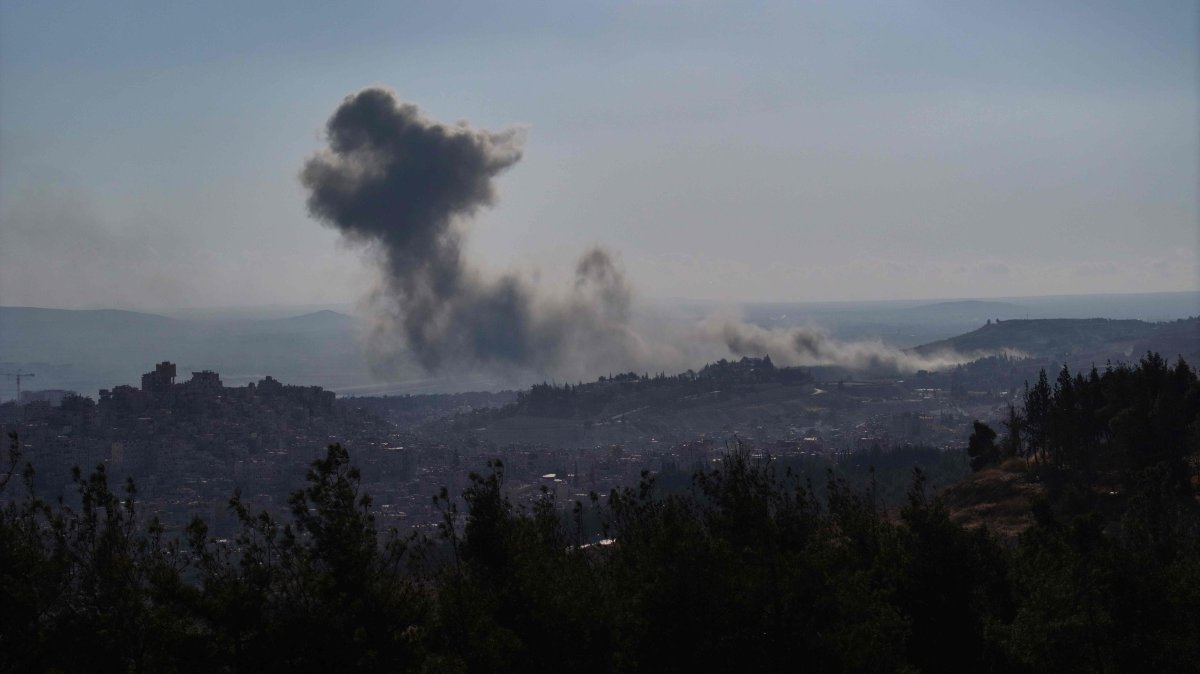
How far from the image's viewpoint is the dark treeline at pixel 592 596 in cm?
1447

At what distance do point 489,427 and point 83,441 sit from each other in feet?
202

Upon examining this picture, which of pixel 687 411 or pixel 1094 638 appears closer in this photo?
pixel 1094 638

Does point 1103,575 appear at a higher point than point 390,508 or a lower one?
higher

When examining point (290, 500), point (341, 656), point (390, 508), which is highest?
point (290, 500)

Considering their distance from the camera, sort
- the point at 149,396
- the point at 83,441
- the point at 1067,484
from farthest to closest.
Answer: the point at 149,396 < the point at 83,441 < the point at 1067,484

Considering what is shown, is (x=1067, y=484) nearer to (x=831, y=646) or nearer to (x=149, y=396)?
(x=831, y=646)

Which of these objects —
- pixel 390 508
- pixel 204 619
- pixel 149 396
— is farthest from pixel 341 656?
pixel 149 396

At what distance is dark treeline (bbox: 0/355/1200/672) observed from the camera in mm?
14469

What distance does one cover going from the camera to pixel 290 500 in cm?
1462

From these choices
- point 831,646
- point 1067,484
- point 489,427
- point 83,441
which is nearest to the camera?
point 831,646

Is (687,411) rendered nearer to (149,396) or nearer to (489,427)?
(489,427)

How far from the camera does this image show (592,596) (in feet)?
54.0

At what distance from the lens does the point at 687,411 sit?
157 m

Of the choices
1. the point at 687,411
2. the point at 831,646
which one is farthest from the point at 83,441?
the point at 831,646
